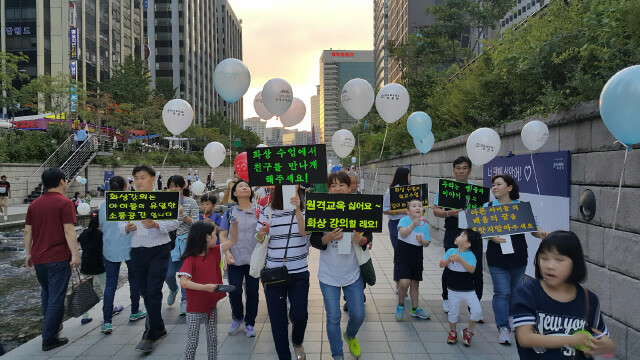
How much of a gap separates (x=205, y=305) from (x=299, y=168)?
1588 mm

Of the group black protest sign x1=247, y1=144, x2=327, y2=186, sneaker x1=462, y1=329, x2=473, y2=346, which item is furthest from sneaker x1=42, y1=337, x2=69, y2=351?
sneaker x1=462, y1=329, x2=473, y2=346

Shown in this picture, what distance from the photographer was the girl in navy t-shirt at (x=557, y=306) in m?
2.15

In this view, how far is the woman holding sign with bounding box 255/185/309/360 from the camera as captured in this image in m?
3.96

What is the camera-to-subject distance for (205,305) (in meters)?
3.84

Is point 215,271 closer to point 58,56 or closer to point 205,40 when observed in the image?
point 58,56

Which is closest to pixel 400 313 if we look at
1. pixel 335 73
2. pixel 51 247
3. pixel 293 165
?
pixel 293 165

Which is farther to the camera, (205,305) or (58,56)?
(58,56)

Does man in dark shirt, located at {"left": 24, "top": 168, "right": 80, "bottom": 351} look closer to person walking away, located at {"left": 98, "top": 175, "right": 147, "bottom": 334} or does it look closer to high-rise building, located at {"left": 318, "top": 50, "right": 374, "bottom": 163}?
person walking away, located at {"left": 98, "top": 175, "right": 147, "bottom": 334}

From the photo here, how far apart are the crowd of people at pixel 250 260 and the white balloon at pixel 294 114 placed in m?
1.92

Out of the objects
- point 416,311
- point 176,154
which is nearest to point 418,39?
point 416,311

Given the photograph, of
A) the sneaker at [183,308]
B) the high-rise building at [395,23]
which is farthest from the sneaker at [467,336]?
the high-rise building at [395,23]

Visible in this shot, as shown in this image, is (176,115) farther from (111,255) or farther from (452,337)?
(452,337)

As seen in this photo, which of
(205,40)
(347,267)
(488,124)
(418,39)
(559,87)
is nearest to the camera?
(347,267)

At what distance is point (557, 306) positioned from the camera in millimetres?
2186
